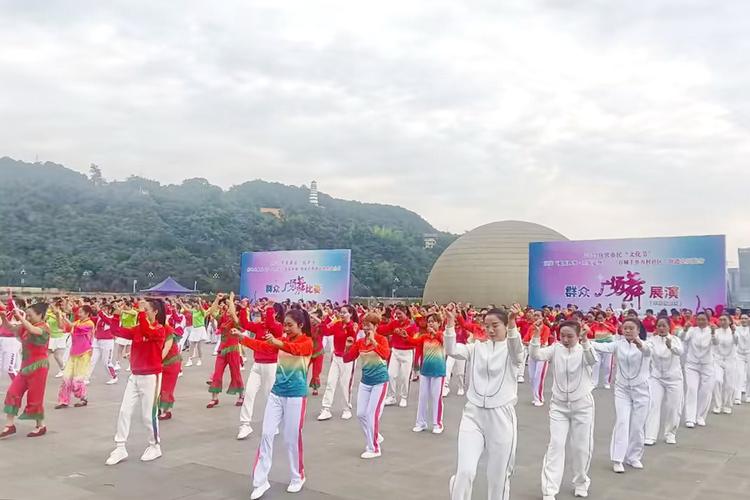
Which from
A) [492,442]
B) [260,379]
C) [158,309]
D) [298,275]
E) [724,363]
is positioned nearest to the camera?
[492,442]

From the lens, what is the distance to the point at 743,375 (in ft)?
41.1

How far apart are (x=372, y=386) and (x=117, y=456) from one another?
2631mm

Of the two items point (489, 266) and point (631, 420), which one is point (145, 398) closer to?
point (631, 420)

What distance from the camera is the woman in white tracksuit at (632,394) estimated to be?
681 cm

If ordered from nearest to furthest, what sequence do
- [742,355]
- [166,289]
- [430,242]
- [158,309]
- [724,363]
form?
[158,309] → [724,363] → [742,355] → [166,289] → [430,242]

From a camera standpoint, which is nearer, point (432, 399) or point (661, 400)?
point (661, 400)

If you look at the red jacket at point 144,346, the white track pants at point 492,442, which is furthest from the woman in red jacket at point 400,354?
the white track pants at point 492,442

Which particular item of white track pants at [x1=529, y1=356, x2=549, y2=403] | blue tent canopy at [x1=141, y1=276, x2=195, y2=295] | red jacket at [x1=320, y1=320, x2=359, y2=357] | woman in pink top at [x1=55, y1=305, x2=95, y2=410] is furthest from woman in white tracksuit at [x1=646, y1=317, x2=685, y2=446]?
blue tent canopy at [x1=141, y1=276, x2=195, y2=295]

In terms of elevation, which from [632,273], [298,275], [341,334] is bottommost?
[341,334]

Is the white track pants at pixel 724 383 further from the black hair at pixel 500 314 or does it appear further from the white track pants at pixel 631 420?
the black hair at pixel 500 314

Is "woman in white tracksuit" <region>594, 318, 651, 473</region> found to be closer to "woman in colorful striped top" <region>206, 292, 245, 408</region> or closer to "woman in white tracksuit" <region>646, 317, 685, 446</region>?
"woman in white tracksuit" <region>646, 317, 685, 446</region>

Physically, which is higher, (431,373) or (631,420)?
(431,373)

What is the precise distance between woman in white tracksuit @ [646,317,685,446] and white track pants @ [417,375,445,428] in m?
2.48

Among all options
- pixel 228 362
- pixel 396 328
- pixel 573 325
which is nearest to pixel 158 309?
pixel 228 362
